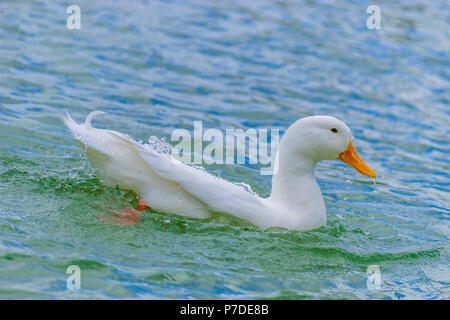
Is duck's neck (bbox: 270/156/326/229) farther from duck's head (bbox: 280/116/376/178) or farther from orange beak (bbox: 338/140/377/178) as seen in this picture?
orange beak (bbox: 338/140/377/178)

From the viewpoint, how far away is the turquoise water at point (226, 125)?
5250mm

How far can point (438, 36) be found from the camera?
48.2 feet

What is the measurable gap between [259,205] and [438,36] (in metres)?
10.3

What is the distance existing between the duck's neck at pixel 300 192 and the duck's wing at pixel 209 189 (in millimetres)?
344

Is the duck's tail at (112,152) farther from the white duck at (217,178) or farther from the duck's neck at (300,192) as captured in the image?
the duck's neck at (300,192)

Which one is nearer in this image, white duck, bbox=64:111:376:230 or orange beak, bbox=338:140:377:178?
white duck, bbox=64:111:376:230

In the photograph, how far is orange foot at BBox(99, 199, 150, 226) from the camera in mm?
5793

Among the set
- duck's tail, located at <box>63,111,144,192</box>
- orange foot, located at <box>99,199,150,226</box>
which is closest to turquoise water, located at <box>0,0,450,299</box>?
orange foot, located at <box>99,199,150,226</box>

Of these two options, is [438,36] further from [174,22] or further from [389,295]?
[389,295]

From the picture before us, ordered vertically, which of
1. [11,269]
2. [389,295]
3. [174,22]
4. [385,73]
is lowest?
[389,295]

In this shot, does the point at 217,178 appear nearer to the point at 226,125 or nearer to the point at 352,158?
the point at 352,158

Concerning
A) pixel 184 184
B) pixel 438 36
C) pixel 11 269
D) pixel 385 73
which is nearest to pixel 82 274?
pixel 11 269

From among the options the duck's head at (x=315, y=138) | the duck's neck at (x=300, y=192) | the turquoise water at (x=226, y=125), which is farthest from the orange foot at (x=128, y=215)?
the duck's head at (x=315, y=138)

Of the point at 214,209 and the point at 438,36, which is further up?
the point at 438,36
